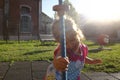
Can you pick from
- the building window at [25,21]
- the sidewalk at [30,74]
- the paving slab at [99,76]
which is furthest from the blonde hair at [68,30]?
the building window at [25,21]

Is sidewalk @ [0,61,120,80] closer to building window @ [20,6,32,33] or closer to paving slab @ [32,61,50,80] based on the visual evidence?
paving slab @ [32,61,50,80]

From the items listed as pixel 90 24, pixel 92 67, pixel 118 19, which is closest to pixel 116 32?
pixel 118 19

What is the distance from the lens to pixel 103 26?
156 ft

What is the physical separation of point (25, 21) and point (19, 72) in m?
25.9

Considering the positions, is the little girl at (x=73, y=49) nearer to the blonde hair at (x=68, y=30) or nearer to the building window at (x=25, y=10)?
the blonde hair at (x=68, y=30)

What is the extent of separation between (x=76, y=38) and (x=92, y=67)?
7780 mm

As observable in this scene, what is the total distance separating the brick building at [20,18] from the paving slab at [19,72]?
70.2ft

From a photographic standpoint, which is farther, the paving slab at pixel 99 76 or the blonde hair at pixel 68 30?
the paving slab at pixel 99 76

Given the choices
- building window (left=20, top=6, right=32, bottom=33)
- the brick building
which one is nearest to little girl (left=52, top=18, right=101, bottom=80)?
the brick building

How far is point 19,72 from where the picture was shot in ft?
32.7

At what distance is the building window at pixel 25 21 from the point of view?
35.1 metres

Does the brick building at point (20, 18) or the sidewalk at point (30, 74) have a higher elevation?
the brick building at point (20, 18)

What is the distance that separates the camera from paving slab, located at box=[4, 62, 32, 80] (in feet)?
29.7

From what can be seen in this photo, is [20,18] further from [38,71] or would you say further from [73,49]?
[73,49]
